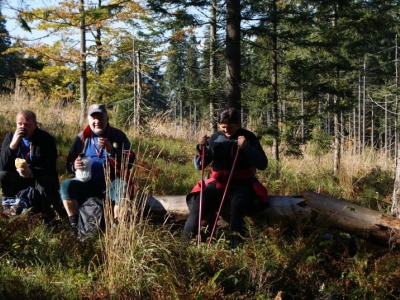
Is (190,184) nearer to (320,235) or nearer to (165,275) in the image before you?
(320,235)

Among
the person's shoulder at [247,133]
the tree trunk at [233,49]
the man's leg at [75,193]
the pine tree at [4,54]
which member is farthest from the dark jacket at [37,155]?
the pine tree at [4,54]

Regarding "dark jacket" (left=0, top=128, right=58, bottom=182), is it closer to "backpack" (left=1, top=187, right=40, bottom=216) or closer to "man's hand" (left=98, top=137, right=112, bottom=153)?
"backpack" (left=1, top=187, right=40, bottom=216)

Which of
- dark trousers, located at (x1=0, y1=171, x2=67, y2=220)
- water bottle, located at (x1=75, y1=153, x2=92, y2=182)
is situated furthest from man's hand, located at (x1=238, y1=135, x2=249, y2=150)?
dark trousers, located at (x1=0, y1=171, x2=67, y2=220)

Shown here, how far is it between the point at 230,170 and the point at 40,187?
2112 mm

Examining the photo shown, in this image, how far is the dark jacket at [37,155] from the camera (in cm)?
468

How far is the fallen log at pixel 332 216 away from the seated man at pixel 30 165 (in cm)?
129

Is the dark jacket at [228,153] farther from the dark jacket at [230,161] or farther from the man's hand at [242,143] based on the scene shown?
the man's hand at [242,143]

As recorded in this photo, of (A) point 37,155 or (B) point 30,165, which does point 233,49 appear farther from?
(B) point 30,165

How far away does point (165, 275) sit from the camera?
3.07 meters

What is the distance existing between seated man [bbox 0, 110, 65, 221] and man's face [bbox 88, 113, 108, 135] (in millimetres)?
595

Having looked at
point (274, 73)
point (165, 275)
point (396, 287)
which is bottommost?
point (396, 287)

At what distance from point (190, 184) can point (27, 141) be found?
2.76 meters

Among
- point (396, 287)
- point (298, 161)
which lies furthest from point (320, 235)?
point (298, 161)

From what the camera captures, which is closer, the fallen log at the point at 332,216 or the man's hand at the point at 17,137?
the fallen log at the point at 332,216
